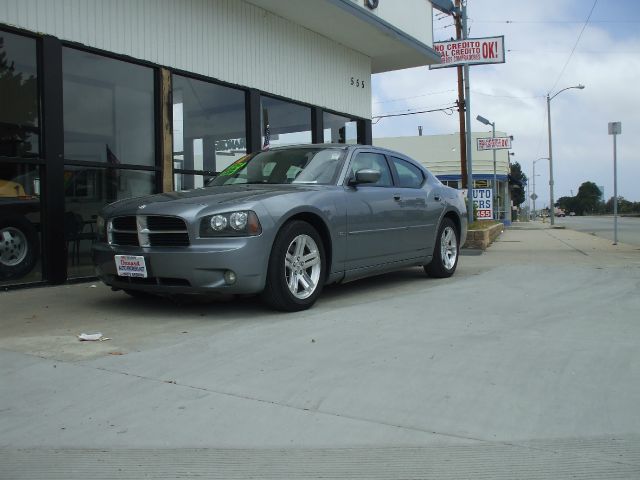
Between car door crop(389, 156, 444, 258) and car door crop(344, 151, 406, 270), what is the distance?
0.16m

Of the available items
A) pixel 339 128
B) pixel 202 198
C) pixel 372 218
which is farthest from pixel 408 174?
pixel 339 128

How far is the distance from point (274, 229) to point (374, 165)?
2.08 m

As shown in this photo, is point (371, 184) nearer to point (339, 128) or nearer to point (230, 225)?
point (230, 225)

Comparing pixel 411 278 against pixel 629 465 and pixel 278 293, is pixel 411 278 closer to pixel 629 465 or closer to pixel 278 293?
pixel 278 293

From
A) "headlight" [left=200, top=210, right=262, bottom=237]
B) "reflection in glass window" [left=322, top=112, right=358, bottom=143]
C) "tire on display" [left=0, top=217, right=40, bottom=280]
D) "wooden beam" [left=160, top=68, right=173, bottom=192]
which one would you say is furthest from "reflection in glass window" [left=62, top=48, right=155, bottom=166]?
"reflection in glass window" [left=322, top=112, right=358, bottom=143]

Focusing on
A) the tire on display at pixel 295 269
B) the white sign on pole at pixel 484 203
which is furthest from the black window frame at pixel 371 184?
the white sign on pole at pixel 484 203

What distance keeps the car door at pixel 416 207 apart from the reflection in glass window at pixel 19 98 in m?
4.32

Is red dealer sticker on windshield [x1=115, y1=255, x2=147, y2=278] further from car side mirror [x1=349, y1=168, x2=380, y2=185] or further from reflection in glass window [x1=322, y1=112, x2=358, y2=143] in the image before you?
reflection in glass window [x1=322, y1=112, x2=358, y2=143]

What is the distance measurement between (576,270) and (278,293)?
540cm

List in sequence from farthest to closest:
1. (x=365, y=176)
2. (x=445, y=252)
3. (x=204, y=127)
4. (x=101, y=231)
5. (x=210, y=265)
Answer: (x=204, y=127) < (x=445, y=252) < (x=365, y=176) < (x=101, y=231) < (x=210, y=265)

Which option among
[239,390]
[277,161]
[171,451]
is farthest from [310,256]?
[171,451]

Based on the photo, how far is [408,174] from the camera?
7.44 metres

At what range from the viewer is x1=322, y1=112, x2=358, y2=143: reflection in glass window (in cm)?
1333

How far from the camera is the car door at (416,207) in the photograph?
23.0 feet
